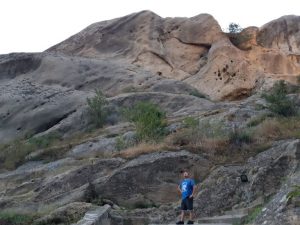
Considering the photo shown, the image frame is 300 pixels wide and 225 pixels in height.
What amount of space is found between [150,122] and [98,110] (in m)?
12.0

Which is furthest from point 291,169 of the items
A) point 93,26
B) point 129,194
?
point 93,26

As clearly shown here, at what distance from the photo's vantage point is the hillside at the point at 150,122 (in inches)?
639

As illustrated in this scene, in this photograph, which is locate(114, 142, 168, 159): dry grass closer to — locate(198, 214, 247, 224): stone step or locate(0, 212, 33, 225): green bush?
locate(198, 214, 247, 224): stone step

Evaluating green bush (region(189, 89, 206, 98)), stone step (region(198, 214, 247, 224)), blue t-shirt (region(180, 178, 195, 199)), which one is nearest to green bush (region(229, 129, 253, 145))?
stone step (region(198, 214, 247, 224))

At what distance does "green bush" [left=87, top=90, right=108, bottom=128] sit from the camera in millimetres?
35531

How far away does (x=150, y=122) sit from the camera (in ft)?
80.0

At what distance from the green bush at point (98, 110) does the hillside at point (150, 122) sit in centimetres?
31

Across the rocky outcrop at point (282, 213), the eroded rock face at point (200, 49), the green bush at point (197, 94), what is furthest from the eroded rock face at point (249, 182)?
the eroded rock face at point (200, 49)

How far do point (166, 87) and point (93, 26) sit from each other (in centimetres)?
1499

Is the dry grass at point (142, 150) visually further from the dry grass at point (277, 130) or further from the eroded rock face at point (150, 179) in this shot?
the dry grass at point (277, 130)

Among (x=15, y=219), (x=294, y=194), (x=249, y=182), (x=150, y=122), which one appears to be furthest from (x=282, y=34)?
(x=294, y=194)

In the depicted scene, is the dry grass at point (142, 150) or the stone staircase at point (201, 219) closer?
the stone staircase at point (201, 219)

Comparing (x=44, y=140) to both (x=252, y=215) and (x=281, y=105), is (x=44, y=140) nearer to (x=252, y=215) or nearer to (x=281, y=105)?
(x=281, y=105)

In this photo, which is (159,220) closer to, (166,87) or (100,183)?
(100,183)
